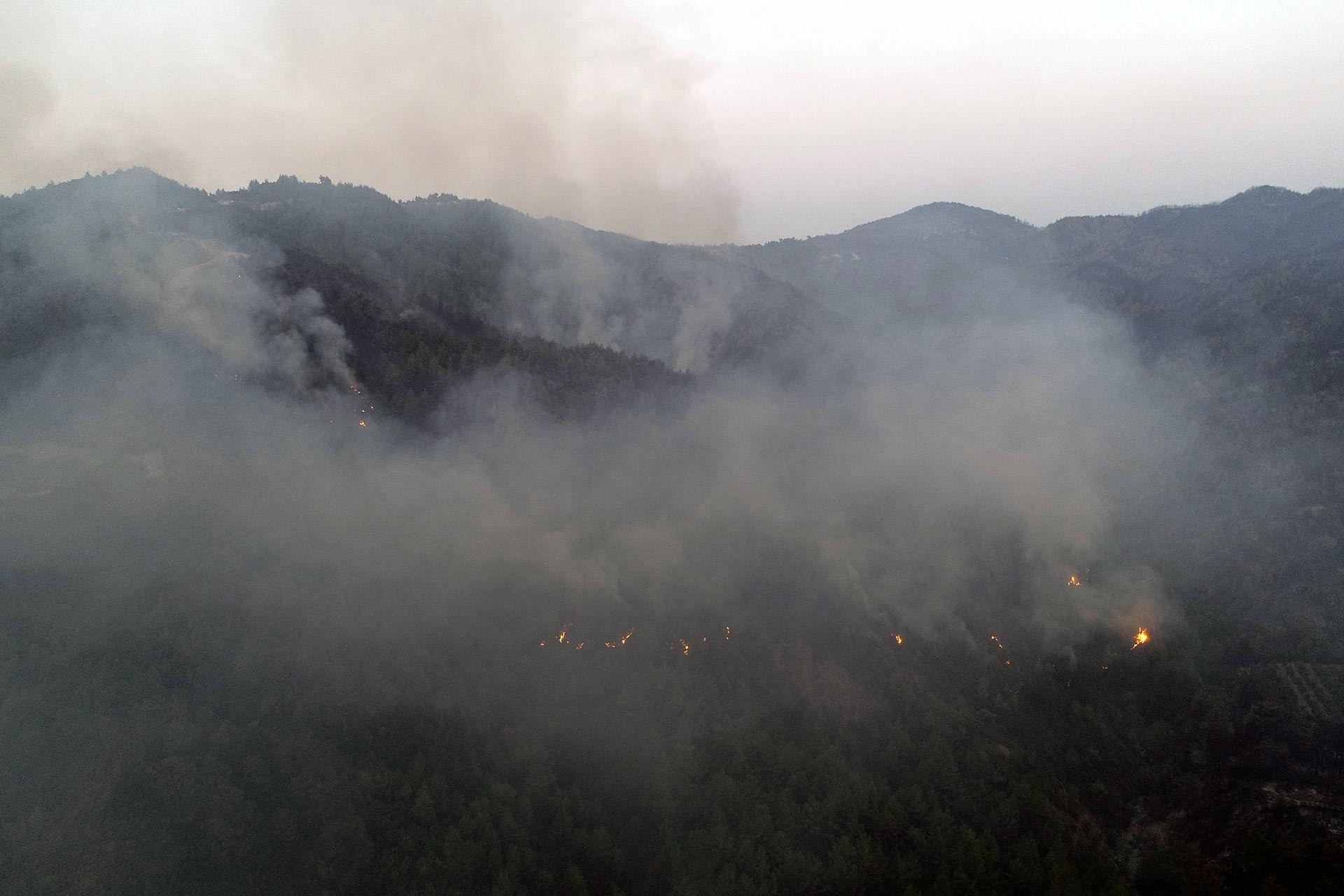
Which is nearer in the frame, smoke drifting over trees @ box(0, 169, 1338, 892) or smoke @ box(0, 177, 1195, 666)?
smoke drifting over trees @ box(0, 169, 1338, 892)

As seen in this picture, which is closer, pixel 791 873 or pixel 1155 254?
pixel 791 873

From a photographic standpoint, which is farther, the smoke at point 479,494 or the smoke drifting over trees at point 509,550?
the smoke at point 479,494

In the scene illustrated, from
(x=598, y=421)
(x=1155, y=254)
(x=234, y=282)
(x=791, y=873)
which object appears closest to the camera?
(x=791, y=873)

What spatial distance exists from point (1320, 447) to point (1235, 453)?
8675 mm

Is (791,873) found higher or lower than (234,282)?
lower

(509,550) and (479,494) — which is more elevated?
(479,494)

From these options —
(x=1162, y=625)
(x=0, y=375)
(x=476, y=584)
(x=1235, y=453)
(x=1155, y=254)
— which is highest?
(x=1155, y=254)

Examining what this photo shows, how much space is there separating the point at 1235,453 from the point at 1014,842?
225ft

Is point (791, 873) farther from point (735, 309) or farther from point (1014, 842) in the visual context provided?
point (735, 309)

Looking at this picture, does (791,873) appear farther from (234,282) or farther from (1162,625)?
(234,282)

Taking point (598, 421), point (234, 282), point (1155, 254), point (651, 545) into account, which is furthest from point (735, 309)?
point (1155, 254)

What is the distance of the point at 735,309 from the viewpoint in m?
133

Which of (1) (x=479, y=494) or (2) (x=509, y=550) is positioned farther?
(1) (x=479, y=494)

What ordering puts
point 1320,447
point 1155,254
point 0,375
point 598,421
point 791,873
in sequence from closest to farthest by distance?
point 791,873 < point 0,375 < point 1320,447 < point 598,421 < point 1155,254
